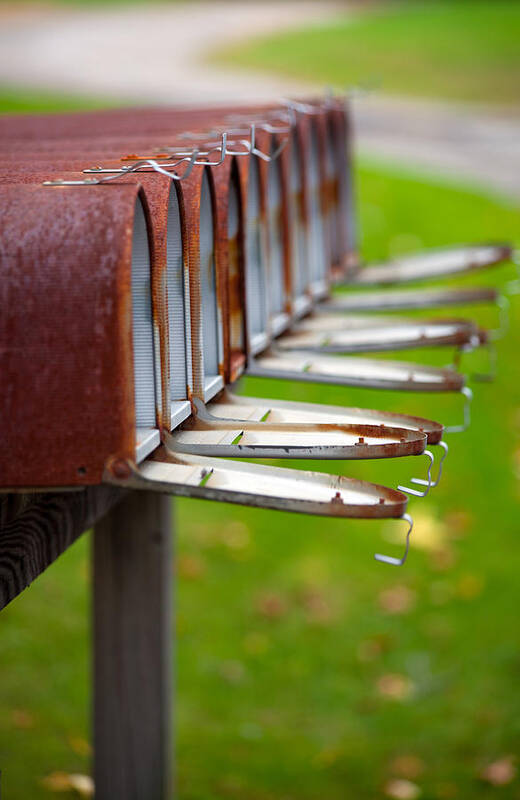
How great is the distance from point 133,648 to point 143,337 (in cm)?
168

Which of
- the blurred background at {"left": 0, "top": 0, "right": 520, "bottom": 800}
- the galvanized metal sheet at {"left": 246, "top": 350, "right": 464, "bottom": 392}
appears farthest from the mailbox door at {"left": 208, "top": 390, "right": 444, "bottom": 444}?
the blurred background at {"left": 0, "top": 0, "right": 520, "bottom": 800}

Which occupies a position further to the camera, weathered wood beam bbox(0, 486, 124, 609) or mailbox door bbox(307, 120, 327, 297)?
mailbox door bbox(307, 120, 327, 297)

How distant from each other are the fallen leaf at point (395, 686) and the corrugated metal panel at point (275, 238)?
227cm

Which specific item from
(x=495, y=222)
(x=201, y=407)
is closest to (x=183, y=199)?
(x=201, y=407)

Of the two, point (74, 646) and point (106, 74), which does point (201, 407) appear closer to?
point (74, 646)

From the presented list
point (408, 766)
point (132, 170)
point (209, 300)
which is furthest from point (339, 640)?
point (132, 170)

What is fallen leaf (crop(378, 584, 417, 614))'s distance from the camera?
16.7 ft

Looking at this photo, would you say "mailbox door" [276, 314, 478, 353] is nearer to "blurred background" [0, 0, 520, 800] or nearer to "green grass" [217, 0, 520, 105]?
"blurred background" [0, 0, 520, 800]

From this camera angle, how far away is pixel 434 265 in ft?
11.6

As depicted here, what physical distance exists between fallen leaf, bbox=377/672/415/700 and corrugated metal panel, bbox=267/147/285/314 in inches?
89.6

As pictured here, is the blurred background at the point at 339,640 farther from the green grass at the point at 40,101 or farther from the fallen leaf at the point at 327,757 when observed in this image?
the green grass at the point at 40,101

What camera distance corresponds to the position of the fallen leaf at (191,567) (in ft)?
17.6

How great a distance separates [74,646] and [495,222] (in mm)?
5331

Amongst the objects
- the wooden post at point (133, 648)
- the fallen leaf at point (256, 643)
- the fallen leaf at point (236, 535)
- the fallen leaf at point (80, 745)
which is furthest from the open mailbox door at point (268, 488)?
the fallen leaf at point (236, 535)
